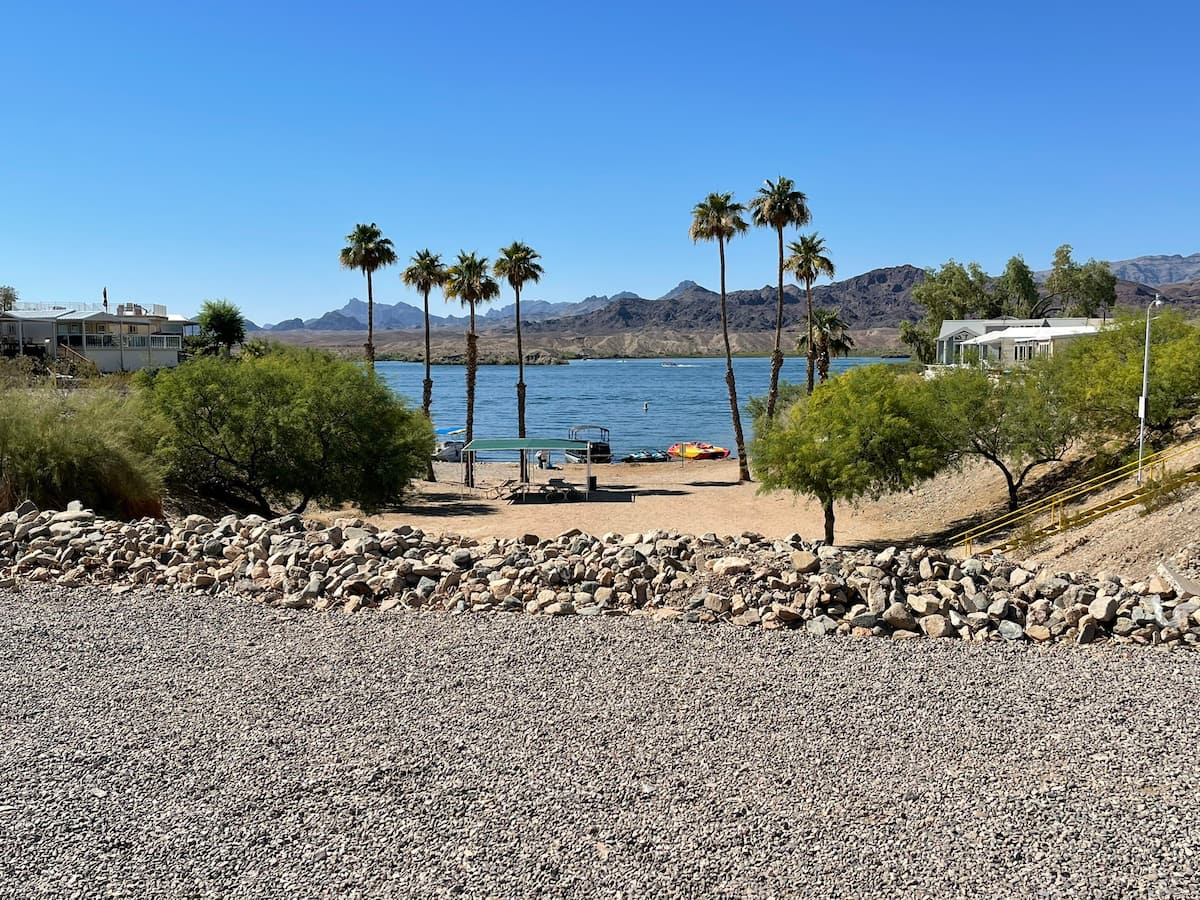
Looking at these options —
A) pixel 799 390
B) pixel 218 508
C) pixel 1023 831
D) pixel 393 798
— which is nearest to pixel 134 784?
pixel 393 798

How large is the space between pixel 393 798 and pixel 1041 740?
4950mm

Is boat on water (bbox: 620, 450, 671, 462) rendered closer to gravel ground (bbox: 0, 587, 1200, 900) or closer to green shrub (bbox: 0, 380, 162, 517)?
green shrub (bbox: 0, 380, 162, 517)

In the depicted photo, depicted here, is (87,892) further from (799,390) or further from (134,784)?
(799,390)

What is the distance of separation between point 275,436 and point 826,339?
1341 inches

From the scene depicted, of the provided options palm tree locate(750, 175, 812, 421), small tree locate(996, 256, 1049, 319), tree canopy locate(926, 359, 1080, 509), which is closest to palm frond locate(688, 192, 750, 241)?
palm tree locate(750, 175, 812, 421)

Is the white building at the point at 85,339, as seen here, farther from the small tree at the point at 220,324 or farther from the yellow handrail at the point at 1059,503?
the yellow handrail at the point at 1059,503

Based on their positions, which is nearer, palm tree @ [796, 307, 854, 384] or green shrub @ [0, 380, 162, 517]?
green shrub @ [0, 380, 162, 517]

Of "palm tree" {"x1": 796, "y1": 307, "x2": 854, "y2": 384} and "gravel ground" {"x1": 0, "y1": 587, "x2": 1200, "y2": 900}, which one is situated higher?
"palm tree" {"x1": 796, "y1": 307, "x2": 854, "y2": 384}

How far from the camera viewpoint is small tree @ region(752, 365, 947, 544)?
2833 centimetres

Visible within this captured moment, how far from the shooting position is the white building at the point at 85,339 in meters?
71.3

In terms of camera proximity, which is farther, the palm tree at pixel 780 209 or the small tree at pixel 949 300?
the small tree at pixel 949 300

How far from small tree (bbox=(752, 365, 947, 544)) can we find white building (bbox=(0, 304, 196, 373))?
5513cm

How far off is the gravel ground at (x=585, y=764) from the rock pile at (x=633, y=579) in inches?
20.3

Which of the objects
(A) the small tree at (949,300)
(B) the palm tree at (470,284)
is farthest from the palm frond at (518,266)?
(A) the small tree at (949,300)
